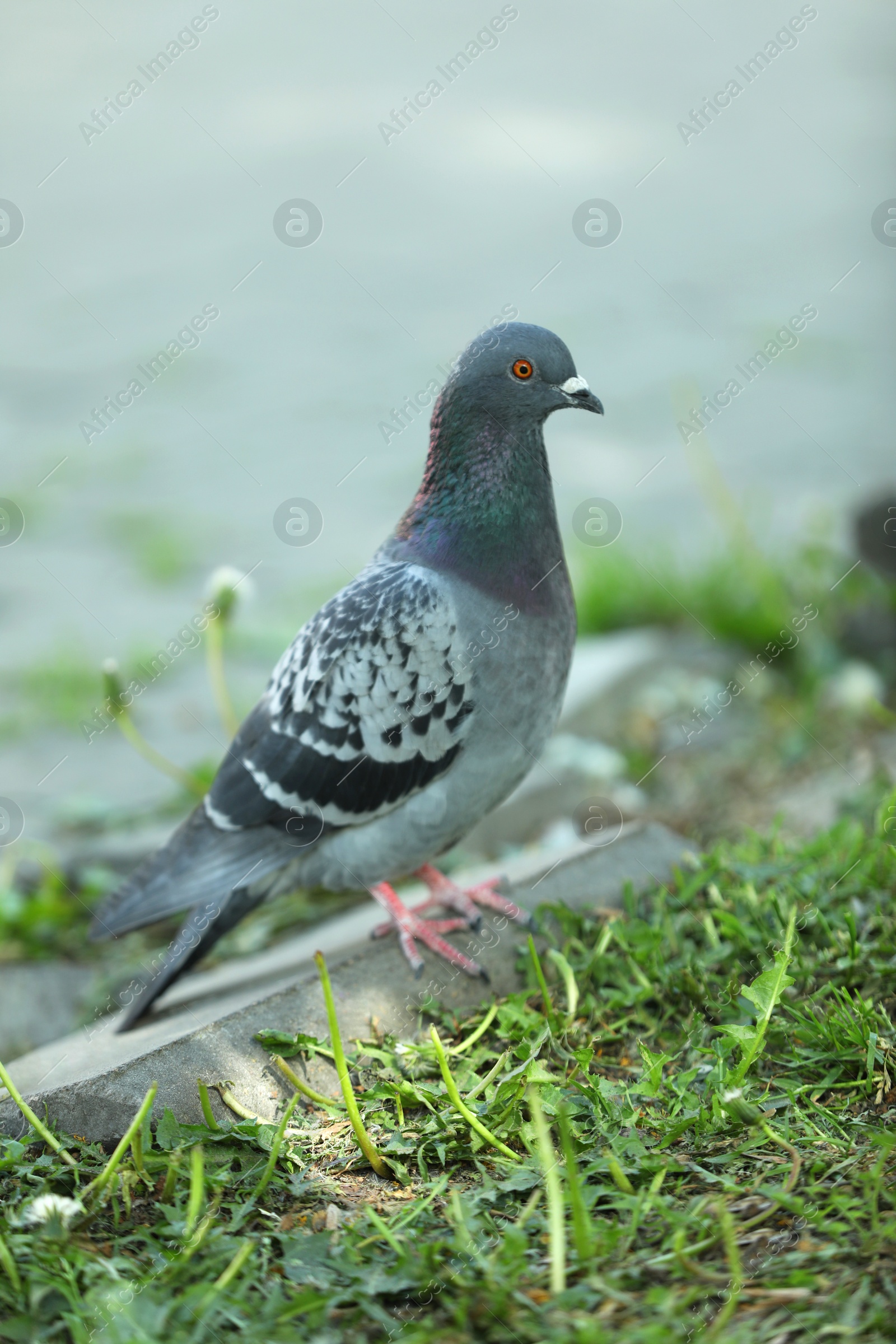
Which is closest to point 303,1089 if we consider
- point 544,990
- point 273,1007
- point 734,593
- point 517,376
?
point 273,1007

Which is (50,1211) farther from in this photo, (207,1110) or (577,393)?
(577,393)

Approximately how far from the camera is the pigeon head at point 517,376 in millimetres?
3248

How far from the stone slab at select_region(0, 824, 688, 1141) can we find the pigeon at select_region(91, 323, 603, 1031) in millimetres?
106

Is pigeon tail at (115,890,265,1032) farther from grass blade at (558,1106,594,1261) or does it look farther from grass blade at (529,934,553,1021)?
grass blade at (558,1106,594,1261)

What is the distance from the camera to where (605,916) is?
3588 millimetres

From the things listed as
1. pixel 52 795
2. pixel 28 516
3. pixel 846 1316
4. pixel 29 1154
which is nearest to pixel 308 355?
pixel 28 516

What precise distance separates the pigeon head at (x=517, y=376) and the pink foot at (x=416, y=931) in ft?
4.59

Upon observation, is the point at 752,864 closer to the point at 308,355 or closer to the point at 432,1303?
the point at 432,1303

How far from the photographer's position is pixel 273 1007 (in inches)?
119

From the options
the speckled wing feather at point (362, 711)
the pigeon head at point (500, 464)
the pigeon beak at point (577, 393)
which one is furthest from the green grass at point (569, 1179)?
the pigeon beak at point (577, 393)

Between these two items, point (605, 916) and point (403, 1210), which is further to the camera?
point (605, 916)

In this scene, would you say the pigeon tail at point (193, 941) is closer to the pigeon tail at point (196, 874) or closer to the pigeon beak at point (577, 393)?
the pigeon tail at point (196, 874)

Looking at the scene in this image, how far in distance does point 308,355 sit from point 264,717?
7591mm

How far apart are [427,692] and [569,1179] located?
1.50m
